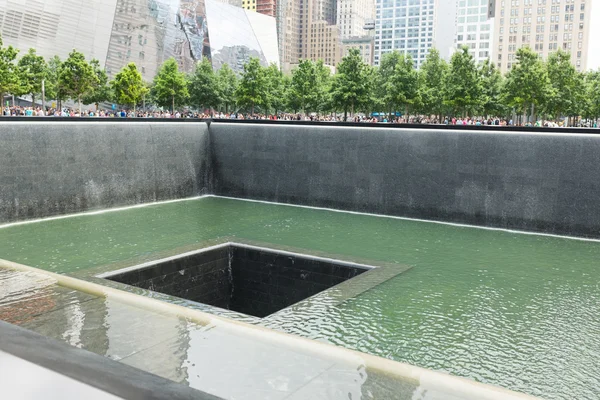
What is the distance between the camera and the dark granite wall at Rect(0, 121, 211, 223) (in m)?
12.4

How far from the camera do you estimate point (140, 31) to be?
55781 mm

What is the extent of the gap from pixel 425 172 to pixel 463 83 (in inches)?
1006

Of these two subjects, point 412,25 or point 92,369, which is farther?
point 412,25

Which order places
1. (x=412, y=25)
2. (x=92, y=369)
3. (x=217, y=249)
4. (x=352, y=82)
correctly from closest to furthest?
1. (x=92, y=369)
2. (x=217, y=249)
3. (x=352, y=82)
4. (x=412, y=25)

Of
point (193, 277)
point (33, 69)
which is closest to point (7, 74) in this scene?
point (33, 69)

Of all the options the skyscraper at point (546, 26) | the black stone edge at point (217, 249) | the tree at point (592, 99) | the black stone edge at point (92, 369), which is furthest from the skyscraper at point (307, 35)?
the black stone edge at point (92, 369)

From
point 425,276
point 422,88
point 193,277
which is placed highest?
point 422,88

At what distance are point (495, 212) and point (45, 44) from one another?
148ft

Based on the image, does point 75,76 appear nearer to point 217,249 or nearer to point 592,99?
point 217,249

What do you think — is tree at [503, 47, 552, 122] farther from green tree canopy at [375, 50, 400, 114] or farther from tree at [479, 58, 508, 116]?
green tree canopy at [375, 50, 400, 114]

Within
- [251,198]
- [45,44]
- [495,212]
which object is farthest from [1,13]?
[495,212]

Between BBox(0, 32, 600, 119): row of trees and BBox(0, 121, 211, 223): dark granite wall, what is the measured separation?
20.8 m

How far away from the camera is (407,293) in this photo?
751 centimetres

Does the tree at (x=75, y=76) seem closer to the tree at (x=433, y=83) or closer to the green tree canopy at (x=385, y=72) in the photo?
the green tree canopy at (x=385, y=72)
